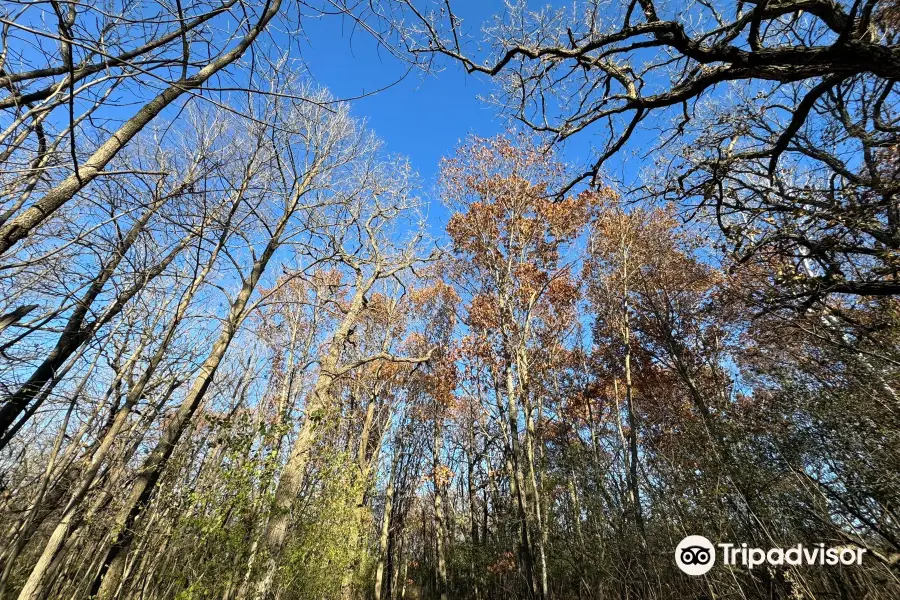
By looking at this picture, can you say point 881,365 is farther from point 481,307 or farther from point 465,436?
point 465,436

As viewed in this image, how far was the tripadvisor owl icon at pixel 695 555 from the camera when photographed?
3.90 meters

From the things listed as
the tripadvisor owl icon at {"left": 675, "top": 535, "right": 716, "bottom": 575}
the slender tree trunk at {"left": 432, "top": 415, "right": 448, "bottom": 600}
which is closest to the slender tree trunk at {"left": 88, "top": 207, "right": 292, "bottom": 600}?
the tripadvisor owl icon at {"left": 675, "top": 535, "right": 716, "bottom": 575}

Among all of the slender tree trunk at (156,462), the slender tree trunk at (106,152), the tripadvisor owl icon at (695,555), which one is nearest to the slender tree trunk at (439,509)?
the slender tree trunk at (156,462)

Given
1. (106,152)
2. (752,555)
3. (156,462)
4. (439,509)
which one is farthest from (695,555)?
(439,509)

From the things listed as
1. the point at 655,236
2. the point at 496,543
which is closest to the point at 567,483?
the point at 496,543

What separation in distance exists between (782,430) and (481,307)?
6260 millimetres

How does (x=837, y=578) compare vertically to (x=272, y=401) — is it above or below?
below

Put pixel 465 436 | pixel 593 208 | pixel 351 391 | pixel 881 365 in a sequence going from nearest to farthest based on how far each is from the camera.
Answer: pixel 881 365 < pixel 593 208 < pixel 351 391 < pixel 465 436

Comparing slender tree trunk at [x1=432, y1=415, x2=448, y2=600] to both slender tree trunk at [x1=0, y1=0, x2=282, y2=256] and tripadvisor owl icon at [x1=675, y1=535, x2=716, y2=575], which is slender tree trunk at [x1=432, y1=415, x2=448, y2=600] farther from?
slender tree trunk at [x1=0, y1=0, x2=282, y2=256]

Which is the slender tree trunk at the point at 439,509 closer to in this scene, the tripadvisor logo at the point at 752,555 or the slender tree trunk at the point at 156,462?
the slender tree trunk at the point at 156,462

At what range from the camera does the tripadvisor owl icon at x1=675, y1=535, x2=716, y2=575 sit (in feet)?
12.8

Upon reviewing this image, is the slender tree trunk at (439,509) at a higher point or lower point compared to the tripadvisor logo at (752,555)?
higher

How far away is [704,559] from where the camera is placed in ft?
13.0

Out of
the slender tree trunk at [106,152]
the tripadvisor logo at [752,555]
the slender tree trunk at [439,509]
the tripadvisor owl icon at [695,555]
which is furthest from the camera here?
the slender tree trunk at [439,509]
